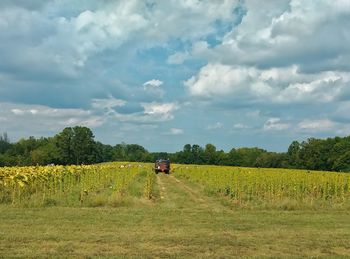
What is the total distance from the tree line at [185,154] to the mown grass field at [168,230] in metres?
74.5

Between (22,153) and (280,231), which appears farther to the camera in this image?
(22,153)

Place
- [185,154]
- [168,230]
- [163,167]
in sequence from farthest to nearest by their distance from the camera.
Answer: [185,154], [163,167], [168,230]

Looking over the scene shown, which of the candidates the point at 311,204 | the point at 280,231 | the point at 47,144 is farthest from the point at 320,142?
the point at 280,231

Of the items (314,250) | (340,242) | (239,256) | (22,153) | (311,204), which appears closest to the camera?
(239,256)

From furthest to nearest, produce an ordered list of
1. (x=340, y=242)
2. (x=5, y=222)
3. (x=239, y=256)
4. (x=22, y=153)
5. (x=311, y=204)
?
(x=22, y=153) → (x=311, y=204) → (x=5, y=222) → (x=340, y=242) → (x=239, y=256)

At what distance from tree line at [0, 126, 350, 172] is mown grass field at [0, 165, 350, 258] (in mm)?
74519

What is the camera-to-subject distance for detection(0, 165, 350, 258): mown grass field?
995 cm

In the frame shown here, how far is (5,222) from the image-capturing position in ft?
44.8

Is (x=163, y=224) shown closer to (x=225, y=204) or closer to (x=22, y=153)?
(x=225, y=204)

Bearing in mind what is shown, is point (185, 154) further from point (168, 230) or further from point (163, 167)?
point (168, 230)

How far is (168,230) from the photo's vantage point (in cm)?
1259

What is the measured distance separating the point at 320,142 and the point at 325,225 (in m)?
91.0

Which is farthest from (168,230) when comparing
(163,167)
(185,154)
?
(185,154)

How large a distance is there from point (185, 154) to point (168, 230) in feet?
412
